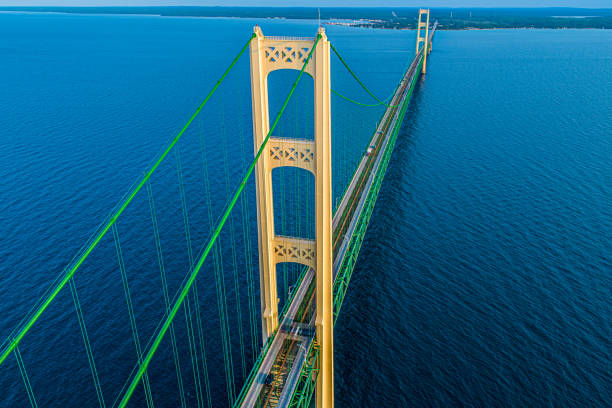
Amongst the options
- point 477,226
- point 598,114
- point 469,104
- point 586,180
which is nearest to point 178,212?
point 477,226

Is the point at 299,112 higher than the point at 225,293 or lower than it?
higher

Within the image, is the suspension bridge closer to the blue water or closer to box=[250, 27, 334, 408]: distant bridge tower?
box=[250, 27, 334, 408]: distant bridge tower

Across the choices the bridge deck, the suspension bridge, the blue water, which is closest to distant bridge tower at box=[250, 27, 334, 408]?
the suspension bridge

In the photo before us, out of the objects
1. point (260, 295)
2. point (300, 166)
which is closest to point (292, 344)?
point (260, 295)

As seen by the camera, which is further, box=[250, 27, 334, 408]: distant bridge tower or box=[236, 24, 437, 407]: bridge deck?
box=[236, 24, 437, 407]: bridge deck

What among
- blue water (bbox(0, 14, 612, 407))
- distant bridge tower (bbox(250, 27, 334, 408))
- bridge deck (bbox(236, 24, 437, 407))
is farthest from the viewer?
blue water (bbox(0, 14, 612, 407))

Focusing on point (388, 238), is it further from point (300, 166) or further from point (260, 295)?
point (300, 166)

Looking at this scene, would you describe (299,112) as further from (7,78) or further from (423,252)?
(7,78)

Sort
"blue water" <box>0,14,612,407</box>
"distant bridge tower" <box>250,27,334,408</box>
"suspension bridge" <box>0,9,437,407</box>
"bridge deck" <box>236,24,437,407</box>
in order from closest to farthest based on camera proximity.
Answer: "distant bridge tower" <box>250,27,334,408</box>, "suspension bridge" <box>0,9,437,407</box>, "bridge deck" <box>236,24,437,407</box>, "blue water" <box>0,14,612,407</box>
